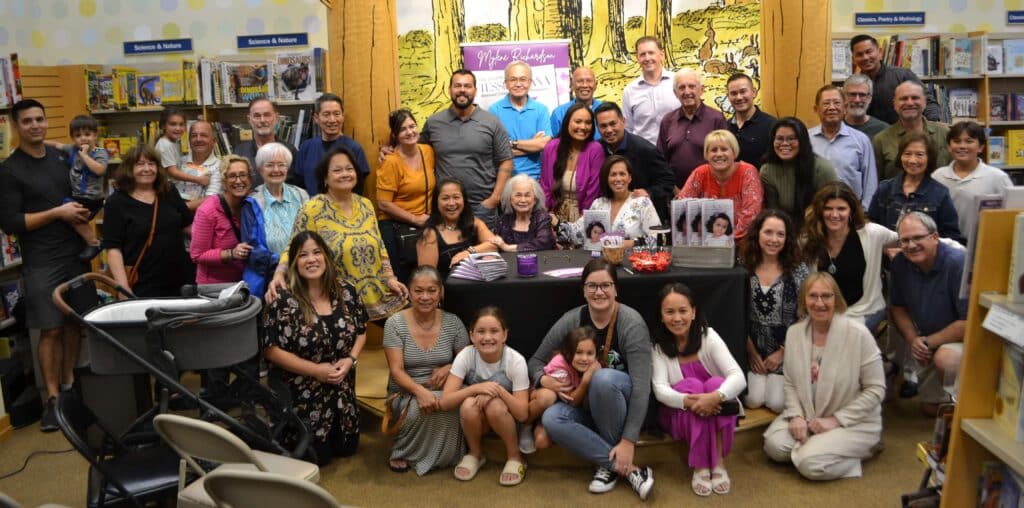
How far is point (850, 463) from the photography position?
12.5 ft

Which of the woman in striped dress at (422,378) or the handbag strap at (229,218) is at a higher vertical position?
the handbag strap at (229,218)

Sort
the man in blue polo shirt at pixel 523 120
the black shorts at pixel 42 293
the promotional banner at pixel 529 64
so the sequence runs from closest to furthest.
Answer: the black shorts at pixel 42 293, the man in blue polo shirt at pixel 523 120, the promotional banner at pixel 529 64

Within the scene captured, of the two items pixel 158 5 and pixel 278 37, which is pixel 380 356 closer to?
pixel 278 37

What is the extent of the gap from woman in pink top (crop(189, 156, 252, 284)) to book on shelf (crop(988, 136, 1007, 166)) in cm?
582

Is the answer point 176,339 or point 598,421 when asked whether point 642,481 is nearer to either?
point 598,421

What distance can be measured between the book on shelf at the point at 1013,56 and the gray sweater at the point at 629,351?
4.91 meters

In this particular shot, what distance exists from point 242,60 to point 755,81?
13.0 feet

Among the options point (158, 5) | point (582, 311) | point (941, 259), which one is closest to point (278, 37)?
point (158, 5)

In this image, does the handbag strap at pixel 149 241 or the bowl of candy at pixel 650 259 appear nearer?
the bowl of candy at pixel 650 259

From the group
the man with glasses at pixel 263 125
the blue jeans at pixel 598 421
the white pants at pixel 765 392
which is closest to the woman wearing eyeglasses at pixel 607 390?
the blue jeans at pixel 598 421

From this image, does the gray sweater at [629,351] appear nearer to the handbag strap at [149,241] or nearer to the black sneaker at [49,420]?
the handbag strap at [149,241]

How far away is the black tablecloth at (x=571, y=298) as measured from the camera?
4215mm

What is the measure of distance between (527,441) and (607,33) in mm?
3807

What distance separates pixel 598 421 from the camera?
12.6ft
